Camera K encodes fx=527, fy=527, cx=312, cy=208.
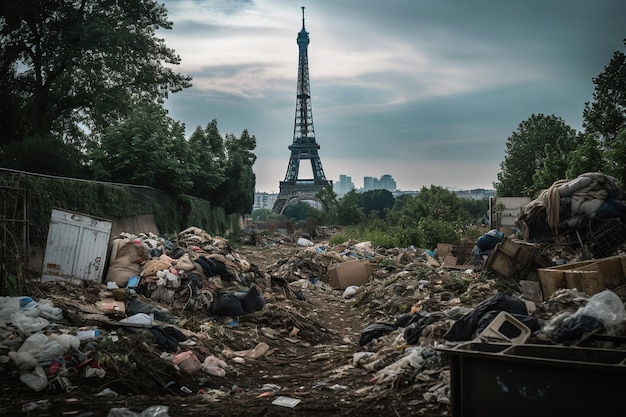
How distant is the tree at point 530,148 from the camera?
4019 cm

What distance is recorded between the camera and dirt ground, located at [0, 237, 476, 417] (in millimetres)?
4988

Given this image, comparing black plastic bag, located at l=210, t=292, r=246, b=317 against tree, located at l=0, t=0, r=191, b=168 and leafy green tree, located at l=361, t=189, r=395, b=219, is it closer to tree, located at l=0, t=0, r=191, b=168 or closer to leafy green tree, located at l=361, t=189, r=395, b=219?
tree, located at l=0, t=0, r=191, b=168

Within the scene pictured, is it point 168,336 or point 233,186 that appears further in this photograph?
point 233,186

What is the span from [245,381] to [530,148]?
38.6 metres

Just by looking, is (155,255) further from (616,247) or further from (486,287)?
(616,247)

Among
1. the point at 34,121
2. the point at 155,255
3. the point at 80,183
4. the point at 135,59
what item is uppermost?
the point at 135,59

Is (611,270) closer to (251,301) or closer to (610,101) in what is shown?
(251,301)

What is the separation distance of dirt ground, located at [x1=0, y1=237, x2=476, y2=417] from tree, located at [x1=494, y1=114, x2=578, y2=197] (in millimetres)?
35166

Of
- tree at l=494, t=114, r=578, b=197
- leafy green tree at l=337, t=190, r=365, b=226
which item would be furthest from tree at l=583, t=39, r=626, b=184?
leafy green tree at l=337, t=190, r=365, b=226

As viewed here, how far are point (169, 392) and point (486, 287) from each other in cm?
607

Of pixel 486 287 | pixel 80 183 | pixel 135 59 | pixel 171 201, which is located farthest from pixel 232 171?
pixel 486 287

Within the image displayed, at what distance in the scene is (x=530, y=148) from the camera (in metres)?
40.5

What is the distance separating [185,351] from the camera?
696 cm

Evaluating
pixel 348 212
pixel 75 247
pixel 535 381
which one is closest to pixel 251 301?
pixel 75 247
